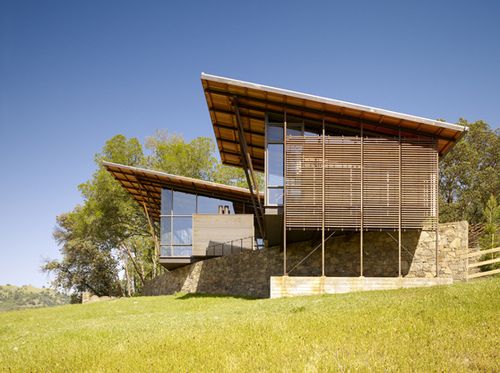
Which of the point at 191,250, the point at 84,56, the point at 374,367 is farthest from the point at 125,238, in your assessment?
the point at 374,367

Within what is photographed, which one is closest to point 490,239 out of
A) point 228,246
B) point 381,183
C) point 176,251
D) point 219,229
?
point 381,183

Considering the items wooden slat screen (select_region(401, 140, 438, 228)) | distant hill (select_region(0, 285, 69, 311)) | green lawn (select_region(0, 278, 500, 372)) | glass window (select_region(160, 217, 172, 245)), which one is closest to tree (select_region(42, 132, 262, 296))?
glass window (select_region(160, 217, 172, 245))

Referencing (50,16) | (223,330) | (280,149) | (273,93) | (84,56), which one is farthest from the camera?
(84,56)

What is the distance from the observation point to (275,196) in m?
21.3

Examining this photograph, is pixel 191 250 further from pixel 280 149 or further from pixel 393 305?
pixel 393 305

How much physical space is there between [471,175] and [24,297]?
369ft

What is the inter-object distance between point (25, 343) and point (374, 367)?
859 centimetres

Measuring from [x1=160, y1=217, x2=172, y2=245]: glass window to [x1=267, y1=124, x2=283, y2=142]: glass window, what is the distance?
11037 mm

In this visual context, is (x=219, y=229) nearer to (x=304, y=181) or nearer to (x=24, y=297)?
(x=304, y=181)

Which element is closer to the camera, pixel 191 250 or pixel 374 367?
pixel 374 367

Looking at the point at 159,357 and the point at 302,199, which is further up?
the point at 302,199

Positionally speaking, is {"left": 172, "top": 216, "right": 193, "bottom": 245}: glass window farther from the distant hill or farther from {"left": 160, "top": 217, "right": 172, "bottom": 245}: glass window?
the distant hill

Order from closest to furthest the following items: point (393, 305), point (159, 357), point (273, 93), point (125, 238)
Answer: point (159, 357)
point (393, 305)
point (273, 93)
point (125, 238)

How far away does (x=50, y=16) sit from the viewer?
2334 cm
